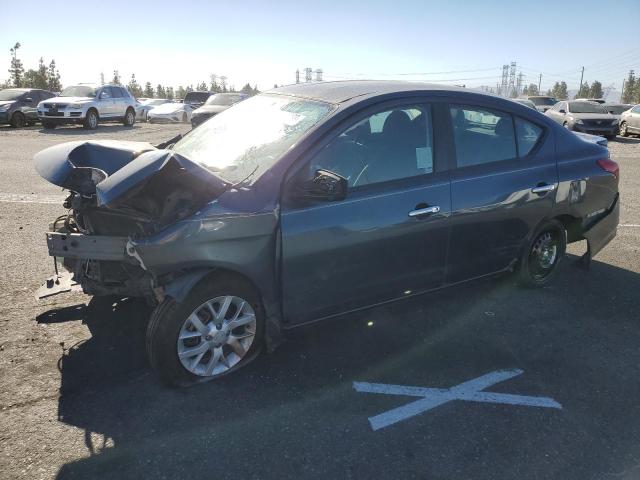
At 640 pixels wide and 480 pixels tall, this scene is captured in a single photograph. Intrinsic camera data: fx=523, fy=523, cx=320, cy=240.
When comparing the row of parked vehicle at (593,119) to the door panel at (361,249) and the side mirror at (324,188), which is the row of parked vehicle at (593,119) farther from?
the side mirror at (324,188)

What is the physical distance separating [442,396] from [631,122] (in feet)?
75.1

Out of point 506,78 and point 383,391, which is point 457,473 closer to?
point 383,391

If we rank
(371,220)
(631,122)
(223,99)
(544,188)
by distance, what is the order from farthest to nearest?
(631,122) → (223,99) → (544,188) → (371,220)

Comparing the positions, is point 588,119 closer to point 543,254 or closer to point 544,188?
point 543,254

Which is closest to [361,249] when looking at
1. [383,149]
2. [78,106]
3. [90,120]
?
[383,149]

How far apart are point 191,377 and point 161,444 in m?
0.53

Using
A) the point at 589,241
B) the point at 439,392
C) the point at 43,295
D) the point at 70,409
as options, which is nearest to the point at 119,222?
the point at 43,295

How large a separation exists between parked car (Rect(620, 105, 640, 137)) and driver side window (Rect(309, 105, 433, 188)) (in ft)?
71.3

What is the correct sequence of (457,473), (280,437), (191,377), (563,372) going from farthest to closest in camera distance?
(563,372) < (191,377) < (280,437) < (457,473)

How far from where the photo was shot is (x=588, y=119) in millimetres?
20047

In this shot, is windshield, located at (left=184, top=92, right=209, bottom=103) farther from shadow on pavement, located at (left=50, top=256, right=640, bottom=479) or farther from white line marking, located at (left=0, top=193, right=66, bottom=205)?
shadow on pavement, located at (left=50, top=256, right=640, bottom=479)

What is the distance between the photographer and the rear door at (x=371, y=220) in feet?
10.5

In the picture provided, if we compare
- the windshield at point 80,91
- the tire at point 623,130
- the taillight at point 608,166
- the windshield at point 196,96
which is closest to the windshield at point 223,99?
the windshield at point 80,91

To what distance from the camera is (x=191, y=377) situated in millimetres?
3154
